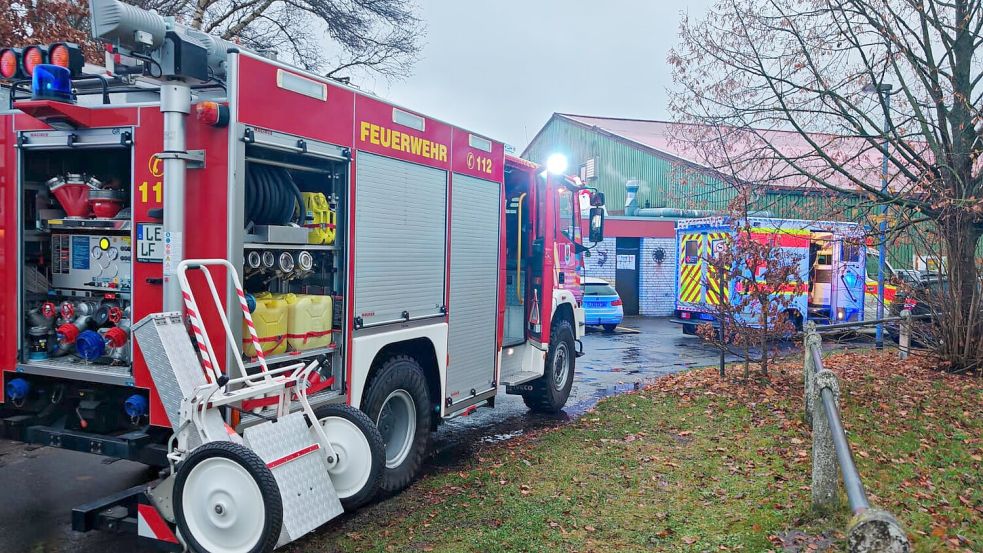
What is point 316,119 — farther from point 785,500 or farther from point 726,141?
point 726,141

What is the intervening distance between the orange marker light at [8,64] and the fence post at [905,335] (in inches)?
431

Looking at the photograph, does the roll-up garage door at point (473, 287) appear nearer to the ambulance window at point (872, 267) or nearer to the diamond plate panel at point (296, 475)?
the diamond plate panel at point (296, 475)

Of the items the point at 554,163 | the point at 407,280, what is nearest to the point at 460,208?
the point at 407,280

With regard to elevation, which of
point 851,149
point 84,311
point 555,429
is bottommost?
point 555,429

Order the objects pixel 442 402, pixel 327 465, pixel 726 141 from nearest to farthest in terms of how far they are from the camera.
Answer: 1. pixel 327 465
2. pixel 442 402
3. pixel 726 141

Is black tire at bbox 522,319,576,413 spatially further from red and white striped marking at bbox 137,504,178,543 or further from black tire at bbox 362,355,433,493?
red and white striped marking at bbox 137,504,178,543

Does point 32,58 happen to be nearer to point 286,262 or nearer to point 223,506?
point 286,262

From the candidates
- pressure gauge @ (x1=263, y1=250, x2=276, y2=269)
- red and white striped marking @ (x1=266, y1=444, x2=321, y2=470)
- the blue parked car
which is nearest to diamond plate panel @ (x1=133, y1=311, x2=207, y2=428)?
red and white striped marking @ (x1=266, y1=444, x2=321, y2=470)

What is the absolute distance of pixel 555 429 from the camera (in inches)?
342

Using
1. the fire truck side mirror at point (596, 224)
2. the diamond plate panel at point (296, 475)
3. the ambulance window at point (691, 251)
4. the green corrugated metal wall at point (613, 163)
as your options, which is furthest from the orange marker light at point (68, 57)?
the green corrugated metal wall at point (613, 163)

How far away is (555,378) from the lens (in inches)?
395

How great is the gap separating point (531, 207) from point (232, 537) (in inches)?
235

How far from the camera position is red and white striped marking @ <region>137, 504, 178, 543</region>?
4459 millimetres

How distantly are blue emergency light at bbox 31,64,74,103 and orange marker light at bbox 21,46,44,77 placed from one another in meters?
0.41
